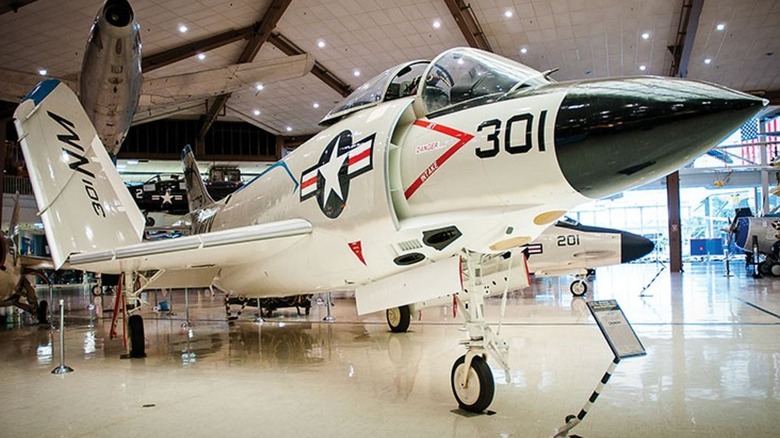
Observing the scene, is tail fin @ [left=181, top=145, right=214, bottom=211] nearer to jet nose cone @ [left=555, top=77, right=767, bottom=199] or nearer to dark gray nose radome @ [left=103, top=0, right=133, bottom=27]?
dark gray nose radome @ [left=103, top=0, right=133, bottom=27]

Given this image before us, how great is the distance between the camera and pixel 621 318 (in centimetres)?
351

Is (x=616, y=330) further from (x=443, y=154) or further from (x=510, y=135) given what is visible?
(x=443, y=154)

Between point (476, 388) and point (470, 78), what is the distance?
2.50 metres

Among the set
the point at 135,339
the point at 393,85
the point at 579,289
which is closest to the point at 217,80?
the point at 135,339

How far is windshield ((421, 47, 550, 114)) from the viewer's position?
4.15 m

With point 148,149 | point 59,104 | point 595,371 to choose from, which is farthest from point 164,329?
point 148,149

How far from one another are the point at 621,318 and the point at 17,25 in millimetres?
18683

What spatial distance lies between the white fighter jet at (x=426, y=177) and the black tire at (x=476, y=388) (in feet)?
0.04

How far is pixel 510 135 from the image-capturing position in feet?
12.3

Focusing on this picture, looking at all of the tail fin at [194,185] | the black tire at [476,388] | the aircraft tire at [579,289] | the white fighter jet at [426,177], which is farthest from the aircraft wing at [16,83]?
the aircraft tire at [579,289]

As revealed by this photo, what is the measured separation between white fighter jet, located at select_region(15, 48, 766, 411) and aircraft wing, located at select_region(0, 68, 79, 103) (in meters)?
6.88

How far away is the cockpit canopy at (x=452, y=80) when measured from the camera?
418 centimetres

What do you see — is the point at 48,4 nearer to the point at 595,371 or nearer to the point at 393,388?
the point at 393,388

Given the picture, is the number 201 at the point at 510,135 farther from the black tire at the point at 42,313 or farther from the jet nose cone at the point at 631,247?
the black tire at the point at 42,313
